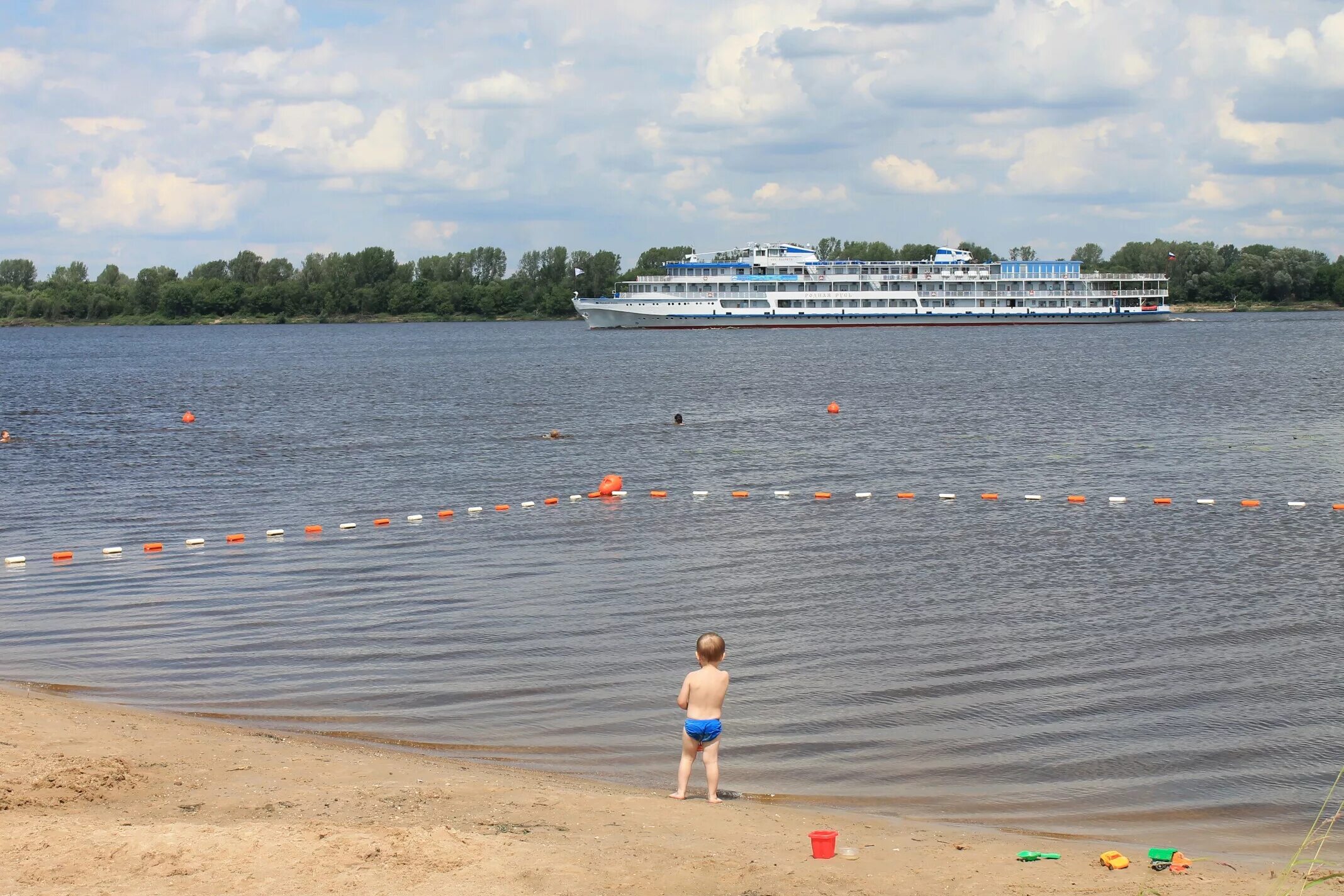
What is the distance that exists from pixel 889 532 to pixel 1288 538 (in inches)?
268

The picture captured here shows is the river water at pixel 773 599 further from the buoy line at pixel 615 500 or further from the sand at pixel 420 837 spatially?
the sand at pixel 420 837

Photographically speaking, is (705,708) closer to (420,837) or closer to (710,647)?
(710,647)

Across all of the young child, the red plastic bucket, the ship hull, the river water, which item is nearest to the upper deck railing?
the ship hull

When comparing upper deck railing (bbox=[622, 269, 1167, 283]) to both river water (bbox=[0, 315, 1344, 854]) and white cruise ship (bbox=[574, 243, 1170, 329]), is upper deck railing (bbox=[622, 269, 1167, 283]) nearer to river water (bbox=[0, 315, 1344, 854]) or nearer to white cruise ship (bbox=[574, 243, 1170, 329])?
white cruise ship (bbox=[574, 243, 1170, 329])

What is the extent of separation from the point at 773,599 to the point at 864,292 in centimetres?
12428

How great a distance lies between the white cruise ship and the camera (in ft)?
455

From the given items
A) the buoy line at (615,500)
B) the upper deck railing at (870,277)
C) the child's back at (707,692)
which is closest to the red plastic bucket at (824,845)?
the child's back at (707,692)

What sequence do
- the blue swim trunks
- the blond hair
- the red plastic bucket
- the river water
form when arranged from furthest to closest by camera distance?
the river water
the blue swim trunks
the blond hair
the red plastic bucket

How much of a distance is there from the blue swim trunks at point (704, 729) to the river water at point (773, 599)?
1.12 meters

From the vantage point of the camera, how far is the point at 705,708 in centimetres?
1048

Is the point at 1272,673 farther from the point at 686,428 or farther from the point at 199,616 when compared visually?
the point at 686,428

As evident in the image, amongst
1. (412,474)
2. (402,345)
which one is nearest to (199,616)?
(412,474)

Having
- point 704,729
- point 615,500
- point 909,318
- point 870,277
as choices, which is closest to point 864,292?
point 870,277

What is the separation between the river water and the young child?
3.20ft
